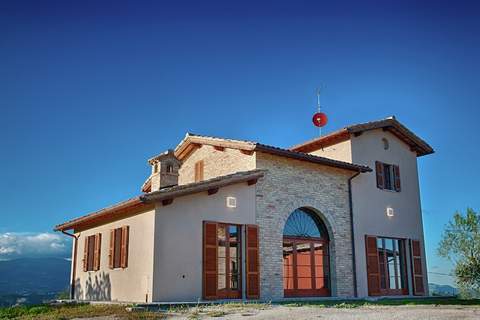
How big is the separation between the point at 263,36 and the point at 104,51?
4.52 m

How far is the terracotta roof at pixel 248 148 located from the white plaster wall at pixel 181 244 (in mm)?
1995

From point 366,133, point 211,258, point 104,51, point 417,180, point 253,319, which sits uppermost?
point 104,51

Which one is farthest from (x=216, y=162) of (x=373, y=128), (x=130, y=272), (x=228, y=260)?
(x=373, y=128)

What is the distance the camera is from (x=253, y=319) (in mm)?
9195

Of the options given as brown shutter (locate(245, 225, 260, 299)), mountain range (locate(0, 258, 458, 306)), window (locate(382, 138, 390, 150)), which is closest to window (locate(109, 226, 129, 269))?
brown shutter (locate(245, 225, 260, 299))

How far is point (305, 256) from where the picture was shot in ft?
55.4

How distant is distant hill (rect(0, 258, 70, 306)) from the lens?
53.5 m

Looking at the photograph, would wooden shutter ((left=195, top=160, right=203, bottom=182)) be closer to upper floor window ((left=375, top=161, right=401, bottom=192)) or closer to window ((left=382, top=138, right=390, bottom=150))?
upper floor window ((left=375, top=161, right=401, bottom=192))

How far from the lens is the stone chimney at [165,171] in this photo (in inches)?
680

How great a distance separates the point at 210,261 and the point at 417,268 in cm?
927

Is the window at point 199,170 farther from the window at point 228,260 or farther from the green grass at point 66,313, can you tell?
the green grass at point 66,313

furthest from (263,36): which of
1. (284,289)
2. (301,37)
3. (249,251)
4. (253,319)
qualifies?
(253,319)

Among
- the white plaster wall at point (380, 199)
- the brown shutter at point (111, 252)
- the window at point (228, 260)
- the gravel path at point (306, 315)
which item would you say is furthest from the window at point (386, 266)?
the brown shutter at point (111, 252)

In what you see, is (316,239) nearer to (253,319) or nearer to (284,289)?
(284,289)
